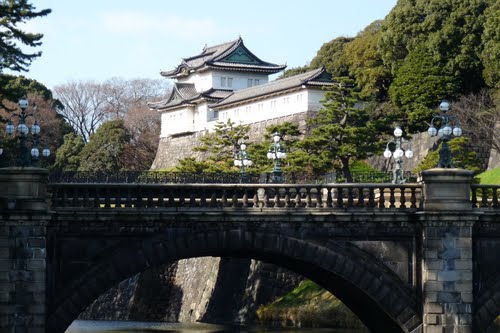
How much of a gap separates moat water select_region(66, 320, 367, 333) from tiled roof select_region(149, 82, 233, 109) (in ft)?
135

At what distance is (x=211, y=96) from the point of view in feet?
394

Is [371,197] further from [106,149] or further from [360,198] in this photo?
[106,149]

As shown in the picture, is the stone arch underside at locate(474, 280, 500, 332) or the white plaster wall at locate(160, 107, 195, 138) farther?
the white plaster wall at locate(160, 107, 195, 138)

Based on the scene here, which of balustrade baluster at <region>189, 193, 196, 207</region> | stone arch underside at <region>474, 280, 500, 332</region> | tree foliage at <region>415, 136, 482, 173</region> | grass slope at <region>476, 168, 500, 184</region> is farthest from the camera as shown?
tree foliage at <region>415, 136, 482, 173</region>

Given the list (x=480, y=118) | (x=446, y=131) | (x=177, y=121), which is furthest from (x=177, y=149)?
(x=446, y=131)

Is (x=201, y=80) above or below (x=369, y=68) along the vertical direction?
above

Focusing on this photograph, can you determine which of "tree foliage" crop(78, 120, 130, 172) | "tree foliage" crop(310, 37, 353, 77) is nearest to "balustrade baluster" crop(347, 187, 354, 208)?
"tree foliage" crop(310, 37, 353, 77)

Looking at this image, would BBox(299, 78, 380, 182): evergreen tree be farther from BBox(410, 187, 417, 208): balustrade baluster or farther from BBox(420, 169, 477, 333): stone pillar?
BBox(420, 169, 477, 333): stone pillar

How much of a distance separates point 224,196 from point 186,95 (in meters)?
84.4

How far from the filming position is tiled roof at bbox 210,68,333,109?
10212cm

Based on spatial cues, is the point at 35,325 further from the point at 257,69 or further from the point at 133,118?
the point at 133,118

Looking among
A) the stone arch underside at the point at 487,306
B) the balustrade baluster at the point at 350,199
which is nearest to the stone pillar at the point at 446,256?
the stone arch underside at the point at 487,306

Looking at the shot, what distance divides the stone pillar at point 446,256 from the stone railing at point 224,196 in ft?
2.58

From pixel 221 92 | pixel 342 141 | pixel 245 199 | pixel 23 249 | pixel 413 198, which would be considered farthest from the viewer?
pixel 221 92
